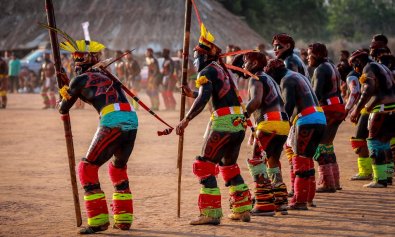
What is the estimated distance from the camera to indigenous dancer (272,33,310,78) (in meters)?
10.8

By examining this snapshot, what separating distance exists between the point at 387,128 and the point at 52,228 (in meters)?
5.00

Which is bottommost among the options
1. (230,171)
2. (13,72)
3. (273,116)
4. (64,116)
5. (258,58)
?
(230,171)

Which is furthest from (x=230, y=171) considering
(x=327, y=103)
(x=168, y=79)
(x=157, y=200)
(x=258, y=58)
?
(x=168, y=79)

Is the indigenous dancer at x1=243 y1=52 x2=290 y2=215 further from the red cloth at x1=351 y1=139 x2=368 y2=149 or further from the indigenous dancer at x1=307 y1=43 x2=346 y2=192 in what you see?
the red cloth at x1=351 y1=139 x2=368 y2=149

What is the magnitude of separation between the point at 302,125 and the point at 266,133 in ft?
1.72

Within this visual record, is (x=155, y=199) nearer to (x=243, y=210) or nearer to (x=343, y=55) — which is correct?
(x=243, y=210)

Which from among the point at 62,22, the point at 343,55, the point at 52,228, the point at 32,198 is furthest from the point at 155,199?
the point at 62,22

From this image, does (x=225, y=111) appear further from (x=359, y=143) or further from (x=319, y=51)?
(x=359, y=143)

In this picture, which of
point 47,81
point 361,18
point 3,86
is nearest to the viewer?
point 47,81

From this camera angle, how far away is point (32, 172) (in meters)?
13.4

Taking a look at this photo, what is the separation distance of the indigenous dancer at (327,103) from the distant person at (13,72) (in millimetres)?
26997

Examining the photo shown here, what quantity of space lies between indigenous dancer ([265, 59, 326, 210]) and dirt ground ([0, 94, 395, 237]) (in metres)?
0.23

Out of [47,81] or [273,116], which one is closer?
[273,116]

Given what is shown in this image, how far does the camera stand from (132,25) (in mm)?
49562
